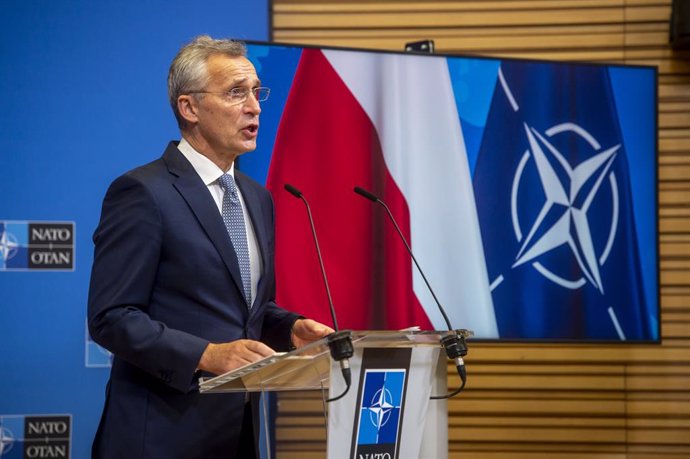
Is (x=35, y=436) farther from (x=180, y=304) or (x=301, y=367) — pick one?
(x=301, y=367)

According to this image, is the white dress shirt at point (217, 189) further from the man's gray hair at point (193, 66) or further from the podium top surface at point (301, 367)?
the podium top surface at point (301, 367)

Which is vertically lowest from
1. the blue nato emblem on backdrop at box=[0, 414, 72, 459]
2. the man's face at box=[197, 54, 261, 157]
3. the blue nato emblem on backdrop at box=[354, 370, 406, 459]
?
the blue nato emblem on backdrop at box=[0, 414, 72, 459]

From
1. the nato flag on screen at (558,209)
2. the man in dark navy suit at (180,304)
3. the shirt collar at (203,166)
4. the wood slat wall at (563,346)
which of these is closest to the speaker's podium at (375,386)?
the man in dark navy suit at (180,304)

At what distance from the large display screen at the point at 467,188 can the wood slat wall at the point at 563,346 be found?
0.53 m

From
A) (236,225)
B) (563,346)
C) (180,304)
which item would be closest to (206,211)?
(236,225)

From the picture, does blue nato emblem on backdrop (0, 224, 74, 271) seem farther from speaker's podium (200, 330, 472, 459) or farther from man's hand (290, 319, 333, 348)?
speaker's podium (200, 330, 472, 459)

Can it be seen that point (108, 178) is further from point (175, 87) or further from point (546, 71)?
point (546, 71)

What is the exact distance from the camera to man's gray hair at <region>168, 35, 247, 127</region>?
8.77ft

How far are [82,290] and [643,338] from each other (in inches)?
96.1

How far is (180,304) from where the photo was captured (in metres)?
2.41

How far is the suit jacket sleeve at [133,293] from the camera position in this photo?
222 cm

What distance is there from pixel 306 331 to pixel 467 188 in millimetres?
1657

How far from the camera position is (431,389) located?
2107 millimetres

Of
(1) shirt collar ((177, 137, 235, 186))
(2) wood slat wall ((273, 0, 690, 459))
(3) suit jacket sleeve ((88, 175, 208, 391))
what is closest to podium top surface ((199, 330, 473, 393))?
(3) suit jacket sleeve ((88, 175, 208, 391))
